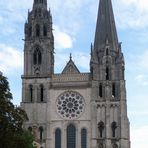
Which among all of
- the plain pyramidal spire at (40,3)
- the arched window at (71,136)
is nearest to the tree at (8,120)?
the arched window at (71,136)

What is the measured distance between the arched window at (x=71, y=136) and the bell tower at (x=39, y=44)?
8.42m

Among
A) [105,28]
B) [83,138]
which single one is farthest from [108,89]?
[105,28]

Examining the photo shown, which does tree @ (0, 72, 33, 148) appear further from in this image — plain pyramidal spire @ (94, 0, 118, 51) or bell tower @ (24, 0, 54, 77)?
plain pyramidal spire @ (94, 0, 118, 51)

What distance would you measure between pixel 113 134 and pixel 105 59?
11.1 metres

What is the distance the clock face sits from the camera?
79.2 meters

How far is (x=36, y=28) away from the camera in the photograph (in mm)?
84250

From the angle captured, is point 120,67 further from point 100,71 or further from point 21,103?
point 21,103

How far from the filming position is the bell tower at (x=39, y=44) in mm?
81562

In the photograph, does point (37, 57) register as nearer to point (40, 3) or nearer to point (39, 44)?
point (39, 44)

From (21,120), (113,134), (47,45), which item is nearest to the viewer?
(21,120)

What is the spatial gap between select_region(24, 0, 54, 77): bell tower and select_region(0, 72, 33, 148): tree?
39329 mm

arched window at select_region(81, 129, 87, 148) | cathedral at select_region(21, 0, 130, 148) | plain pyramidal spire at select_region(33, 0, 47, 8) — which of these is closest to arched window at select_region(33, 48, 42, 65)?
cathedral at select_region(21, 0, 130, 148)

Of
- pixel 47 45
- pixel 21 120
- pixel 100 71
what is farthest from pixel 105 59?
pixel 21 120

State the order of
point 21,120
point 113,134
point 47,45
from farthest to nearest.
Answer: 1. point 47,45
2. point 113,134
3. point 21,120
